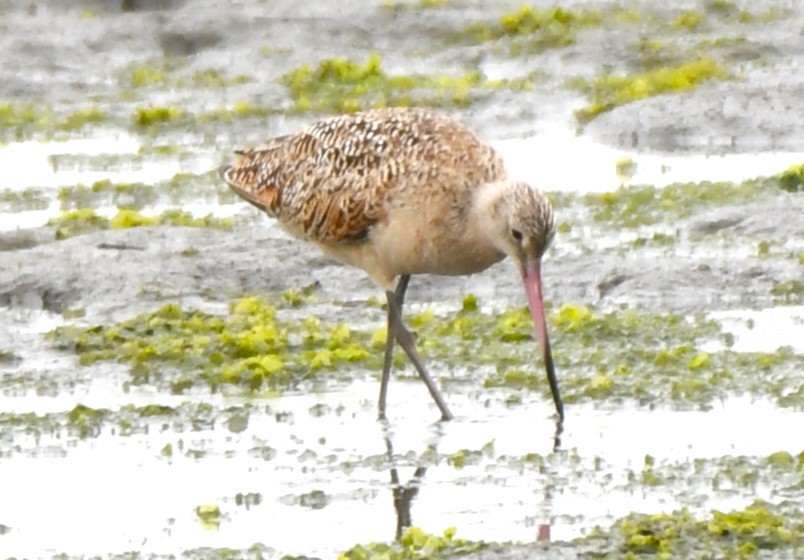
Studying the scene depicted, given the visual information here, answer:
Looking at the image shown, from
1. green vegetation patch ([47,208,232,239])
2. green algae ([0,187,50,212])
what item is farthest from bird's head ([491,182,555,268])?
green algae ([0,187,50,212])

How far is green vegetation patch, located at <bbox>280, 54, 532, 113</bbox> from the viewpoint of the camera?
1778 centimetres

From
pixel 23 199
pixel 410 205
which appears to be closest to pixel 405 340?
pixel 410 205

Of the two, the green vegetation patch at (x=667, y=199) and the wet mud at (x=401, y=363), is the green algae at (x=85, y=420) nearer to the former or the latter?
the wet mud at (x=401, y=363)

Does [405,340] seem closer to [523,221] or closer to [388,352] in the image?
[388,352]

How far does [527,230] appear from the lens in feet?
27.5

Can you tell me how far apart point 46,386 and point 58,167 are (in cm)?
618

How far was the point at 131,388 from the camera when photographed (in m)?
9.41

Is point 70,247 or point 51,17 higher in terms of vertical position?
point 51,17

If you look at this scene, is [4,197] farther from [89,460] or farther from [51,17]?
[51,17]

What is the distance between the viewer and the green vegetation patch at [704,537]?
252 inches

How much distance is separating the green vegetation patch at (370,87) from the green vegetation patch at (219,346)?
717 centimetres

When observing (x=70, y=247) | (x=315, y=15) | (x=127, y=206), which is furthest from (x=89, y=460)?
(x=315, y=15)

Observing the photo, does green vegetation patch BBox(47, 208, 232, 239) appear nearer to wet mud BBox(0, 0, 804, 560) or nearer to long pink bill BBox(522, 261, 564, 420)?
wet mud BBox(0, 0, 804, 560)

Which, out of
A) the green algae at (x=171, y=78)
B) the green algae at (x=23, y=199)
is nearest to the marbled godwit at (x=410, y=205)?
the green algae at (x=23, y=199)
